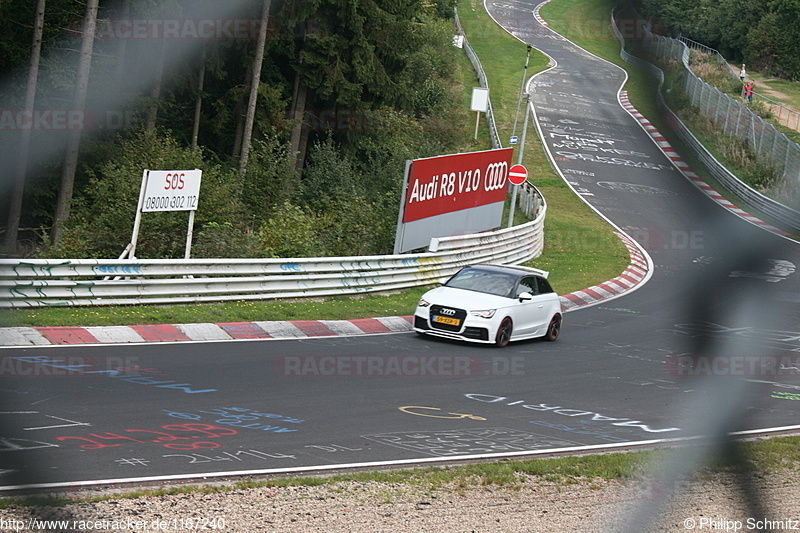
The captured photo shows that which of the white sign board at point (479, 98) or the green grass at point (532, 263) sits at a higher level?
the white sign board at point (479, 98)

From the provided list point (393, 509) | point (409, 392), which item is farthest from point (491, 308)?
point (393, 509)

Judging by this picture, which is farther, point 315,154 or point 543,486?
point 315,154

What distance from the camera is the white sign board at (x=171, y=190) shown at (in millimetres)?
17688

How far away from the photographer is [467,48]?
75312 mm

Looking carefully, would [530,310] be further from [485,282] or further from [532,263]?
[532,263]

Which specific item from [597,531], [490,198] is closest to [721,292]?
[597,531]

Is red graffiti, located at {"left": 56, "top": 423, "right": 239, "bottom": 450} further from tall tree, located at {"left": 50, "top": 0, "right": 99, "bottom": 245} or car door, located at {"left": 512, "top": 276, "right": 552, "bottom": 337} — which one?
tall tree, located at {"left": 50, "top": 0, "right": 99, "bottom": 245}

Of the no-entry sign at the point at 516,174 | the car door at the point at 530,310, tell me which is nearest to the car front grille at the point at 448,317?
the car door at the point at 530,310

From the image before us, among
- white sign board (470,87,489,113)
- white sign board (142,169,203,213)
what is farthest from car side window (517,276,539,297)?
white sign board (470,87,489,113)

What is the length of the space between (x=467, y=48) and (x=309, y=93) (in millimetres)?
37259

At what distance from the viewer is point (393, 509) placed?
581cm

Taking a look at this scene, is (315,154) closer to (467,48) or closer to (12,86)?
(12,86)

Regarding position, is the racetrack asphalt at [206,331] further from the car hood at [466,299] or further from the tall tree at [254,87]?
the tall tree at [254,87]

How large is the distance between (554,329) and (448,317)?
2.69m
